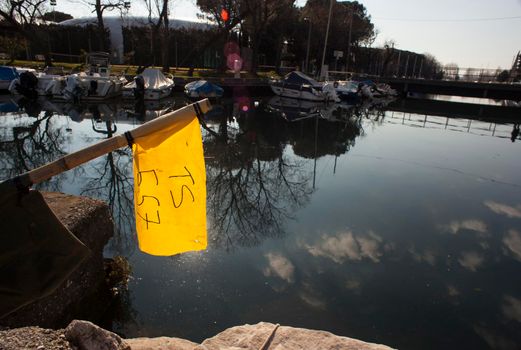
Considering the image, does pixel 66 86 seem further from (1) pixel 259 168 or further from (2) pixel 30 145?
(1) pixel 259 168

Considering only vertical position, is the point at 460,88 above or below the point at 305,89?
above

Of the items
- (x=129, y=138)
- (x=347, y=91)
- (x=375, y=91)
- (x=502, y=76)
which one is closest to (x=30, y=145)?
(x=129, y=138)

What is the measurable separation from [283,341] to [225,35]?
4085 centimetres

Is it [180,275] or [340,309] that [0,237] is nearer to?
[180,275]

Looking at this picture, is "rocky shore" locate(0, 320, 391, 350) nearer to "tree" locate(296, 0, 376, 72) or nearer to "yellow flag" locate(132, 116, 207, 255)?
"yellow flag" locate(132, 116, 207, 255)

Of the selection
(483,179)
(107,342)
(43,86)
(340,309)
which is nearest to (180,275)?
(340,309)

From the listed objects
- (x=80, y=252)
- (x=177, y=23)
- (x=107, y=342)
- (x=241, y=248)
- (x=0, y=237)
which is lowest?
(x=241, y=248)

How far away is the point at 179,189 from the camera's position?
8.77 ft

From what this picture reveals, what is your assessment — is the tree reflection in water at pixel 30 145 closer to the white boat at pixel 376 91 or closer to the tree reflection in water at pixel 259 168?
the tree reflection in water at pixel 259 168

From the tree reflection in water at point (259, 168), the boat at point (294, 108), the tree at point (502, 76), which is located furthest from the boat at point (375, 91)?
the tree at point (502, 76)

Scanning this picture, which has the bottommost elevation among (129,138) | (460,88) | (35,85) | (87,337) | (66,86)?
(35,85)

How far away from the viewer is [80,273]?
16.2ft

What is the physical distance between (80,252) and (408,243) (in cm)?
704

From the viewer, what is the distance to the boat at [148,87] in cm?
2723
